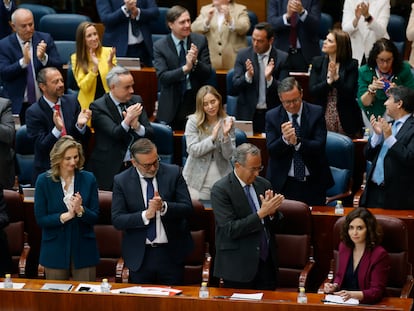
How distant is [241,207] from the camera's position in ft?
22.4

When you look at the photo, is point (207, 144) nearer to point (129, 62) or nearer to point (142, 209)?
point (142, 209)

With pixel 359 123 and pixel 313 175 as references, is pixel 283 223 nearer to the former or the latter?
pixel 313 175

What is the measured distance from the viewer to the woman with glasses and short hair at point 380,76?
8.20 meters

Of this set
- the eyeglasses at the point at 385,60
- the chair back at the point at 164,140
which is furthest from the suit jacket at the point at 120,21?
the eyeglasses at the point at 385,60

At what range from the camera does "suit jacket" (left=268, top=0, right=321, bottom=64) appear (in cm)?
929

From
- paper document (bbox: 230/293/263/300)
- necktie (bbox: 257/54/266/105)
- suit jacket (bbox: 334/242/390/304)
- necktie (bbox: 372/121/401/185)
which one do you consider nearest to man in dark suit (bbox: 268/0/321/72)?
necktie (bbox: 257/54/266/105)

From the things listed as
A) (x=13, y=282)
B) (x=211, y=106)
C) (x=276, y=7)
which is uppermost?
(x=276, y=7)

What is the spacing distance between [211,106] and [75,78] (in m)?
1.69

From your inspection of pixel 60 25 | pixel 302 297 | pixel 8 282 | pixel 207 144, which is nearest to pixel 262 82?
pixel 207 144

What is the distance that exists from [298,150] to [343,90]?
3.13ft

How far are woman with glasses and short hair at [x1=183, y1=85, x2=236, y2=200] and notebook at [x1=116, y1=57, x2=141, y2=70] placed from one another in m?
1.81

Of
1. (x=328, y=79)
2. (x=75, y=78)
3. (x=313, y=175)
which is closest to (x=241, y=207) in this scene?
(x=313, y=175)

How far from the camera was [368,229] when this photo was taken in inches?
261

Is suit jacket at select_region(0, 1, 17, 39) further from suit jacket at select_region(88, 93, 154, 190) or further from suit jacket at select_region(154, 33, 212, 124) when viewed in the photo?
suit jacket at select_region(88, 93, 154, 190)
